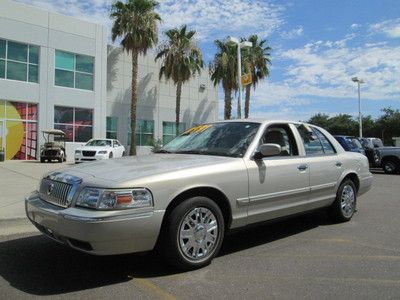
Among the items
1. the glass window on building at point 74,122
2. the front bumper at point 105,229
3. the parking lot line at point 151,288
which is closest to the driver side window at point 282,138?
the front bumper at point 105,229

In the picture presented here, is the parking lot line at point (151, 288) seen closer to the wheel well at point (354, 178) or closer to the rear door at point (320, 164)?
the rear door at point (320, 164)

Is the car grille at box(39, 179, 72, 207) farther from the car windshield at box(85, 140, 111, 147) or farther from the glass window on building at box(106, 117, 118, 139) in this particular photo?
the glass window on building at box(106, 117, 118, 139)

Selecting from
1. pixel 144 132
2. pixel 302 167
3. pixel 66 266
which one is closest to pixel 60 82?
pixel 144 132

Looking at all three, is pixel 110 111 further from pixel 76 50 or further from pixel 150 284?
pixel 150 284

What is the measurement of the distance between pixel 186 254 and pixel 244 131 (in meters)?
1.93

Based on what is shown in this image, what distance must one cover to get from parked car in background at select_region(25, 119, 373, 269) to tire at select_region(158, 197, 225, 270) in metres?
0.01

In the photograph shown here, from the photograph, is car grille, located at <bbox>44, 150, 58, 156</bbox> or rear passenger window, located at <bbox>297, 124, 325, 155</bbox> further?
car grille, located at <bbox>44, 150, 58, 156</bbox>

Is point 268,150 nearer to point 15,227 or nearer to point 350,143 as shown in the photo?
point 15,227

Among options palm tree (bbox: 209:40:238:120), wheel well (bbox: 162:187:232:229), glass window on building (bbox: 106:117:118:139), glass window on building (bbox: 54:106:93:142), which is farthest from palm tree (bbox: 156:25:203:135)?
wheel well (bbox: 162:187:232:229)

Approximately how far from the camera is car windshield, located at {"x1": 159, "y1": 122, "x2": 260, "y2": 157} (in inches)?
229

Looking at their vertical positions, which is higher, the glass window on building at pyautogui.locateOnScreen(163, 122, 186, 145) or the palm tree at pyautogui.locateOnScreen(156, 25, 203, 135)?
the palm tree at pyautogui.locateOnScreen(156, 25, 203, 135)

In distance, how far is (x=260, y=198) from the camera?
565cm

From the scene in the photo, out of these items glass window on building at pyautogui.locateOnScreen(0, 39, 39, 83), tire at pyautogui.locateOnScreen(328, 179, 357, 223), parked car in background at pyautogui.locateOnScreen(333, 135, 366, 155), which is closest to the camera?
tire at pyautogui.locateOnScreen(328, 179, 357, 223)

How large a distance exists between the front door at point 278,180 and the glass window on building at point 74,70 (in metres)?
25.7
